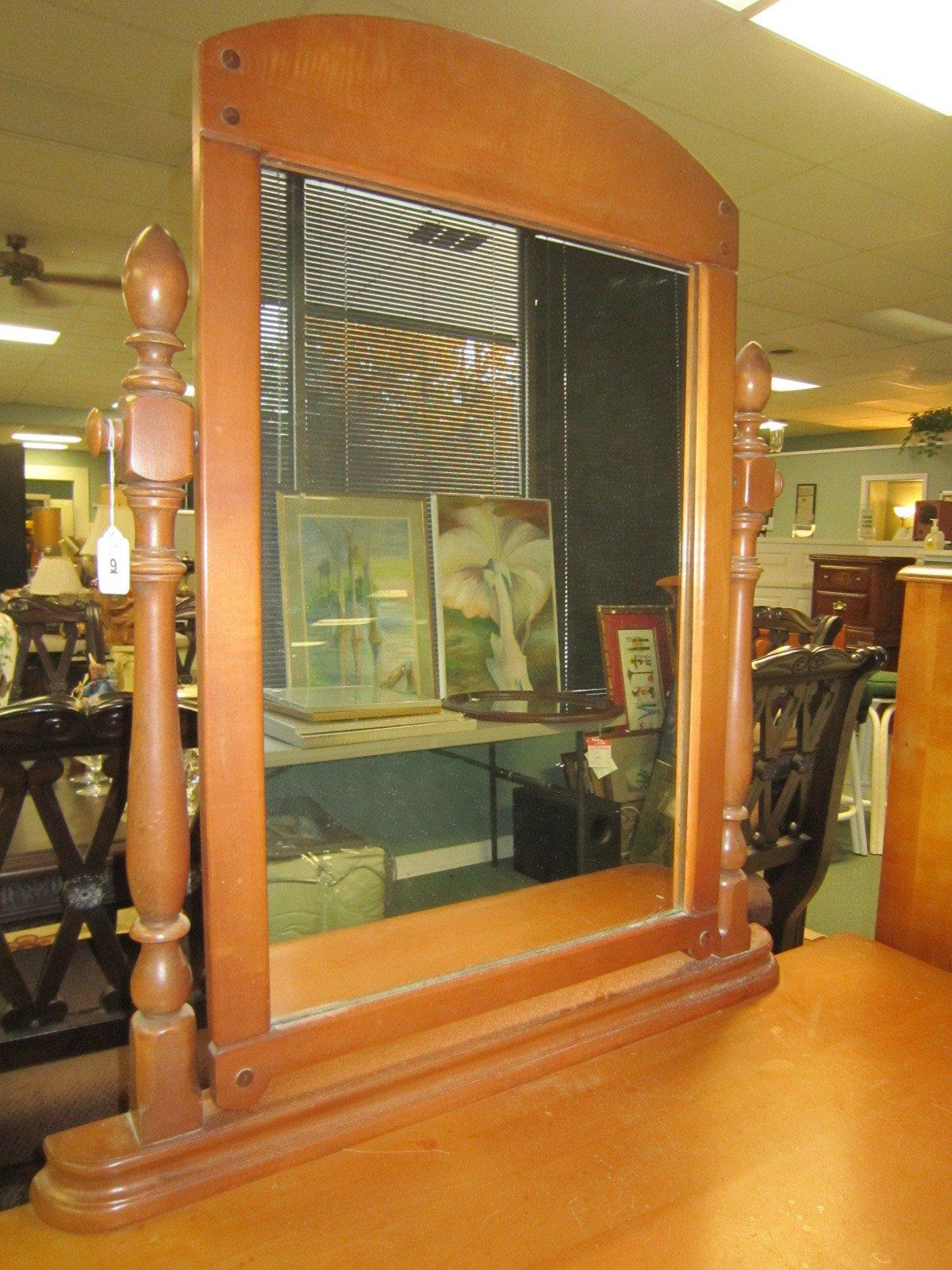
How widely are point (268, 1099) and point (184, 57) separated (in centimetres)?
266

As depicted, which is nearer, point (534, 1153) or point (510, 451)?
point (534, 1153)

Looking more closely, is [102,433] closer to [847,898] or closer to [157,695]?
[157,695]

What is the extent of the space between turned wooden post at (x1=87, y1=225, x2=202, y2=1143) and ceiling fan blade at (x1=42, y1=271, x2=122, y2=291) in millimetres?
3638

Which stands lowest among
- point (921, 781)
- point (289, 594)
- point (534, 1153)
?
point (534, 1153)

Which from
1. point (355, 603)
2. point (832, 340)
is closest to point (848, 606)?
point (832, 340)

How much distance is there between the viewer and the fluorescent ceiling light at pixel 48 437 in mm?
9094

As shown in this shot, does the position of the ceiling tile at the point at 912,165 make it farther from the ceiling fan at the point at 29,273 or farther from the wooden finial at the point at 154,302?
the wooden finial at the point at 154,302

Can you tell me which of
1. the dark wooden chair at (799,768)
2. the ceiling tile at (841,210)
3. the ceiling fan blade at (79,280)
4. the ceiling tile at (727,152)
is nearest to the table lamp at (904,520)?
the ceiling tile at (841,210)

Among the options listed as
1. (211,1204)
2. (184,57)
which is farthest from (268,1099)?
(184,57)

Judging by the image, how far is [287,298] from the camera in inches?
23.8

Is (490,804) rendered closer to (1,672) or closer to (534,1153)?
(534,1153)

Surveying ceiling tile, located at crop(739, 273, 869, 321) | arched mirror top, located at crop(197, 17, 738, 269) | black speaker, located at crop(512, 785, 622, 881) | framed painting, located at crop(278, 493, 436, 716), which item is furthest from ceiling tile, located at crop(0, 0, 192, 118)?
ceiling tile, located at crop(739, 273, 869, 321)

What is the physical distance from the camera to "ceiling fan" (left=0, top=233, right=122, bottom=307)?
3803 mm

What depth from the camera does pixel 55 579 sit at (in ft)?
12.7
